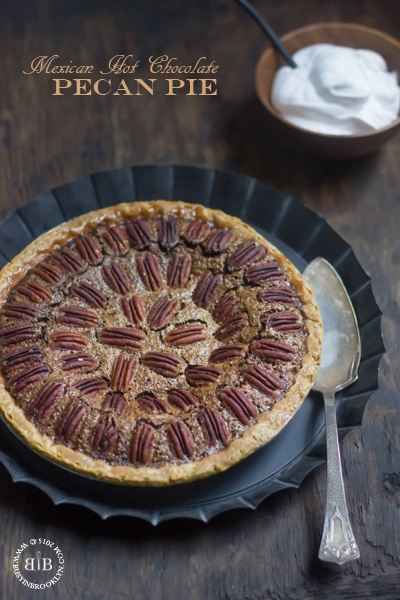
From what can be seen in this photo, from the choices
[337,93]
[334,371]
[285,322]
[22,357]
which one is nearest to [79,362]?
[22,357]

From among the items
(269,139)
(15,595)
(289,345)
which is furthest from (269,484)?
(269,139)

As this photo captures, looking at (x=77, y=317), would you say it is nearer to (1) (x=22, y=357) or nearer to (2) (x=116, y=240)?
(1) (x=22, y=357)

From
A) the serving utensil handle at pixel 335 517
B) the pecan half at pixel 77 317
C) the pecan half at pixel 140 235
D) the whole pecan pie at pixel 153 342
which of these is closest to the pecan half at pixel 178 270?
the whole pecan pie at pixel 153 342

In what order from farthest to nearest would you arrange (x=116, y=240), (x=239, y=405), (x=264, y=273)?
(x=116, y=240)
(x=264, y=273)
(x=239, y=405)

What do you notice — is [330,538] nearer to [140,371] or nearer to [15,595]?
[140,371]

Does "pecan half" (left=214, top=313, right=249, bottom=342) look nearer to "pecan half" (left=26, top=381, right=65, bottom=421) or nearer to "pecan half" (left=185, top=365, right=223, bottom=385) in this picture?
"pecan half" (left=185, top=365, right=223, bottom=385)

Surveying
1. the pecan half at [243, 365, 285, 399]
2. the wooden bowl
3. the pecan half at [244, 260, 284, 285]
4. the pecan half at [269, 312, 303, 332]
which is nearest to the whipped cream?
the wooden bowl

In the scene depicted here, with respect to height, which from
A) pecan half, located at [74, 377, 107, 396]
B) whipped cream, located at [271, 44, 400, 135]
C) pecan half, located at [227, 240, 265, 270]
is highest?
whipped cream, located at [271, 44, 400, 135]
